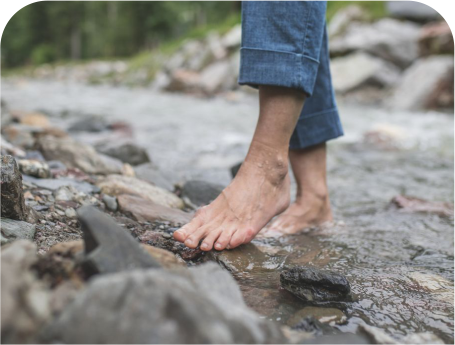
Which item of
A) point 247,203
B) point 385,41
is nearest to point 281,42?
point 247,203

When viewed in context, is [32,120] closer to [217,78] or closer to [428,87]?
[428,87]

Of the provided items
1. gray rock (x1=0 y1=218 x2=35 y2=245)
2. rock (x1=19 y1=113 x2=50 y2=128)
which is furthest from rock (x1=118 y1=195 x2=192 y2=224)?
rock (x1=19 y1=113 x2=50 y2=128)

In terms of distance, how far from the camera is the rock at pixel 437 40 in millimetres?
7371

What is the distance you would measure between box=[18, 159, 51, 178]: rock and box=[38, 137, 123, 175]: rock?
36cm

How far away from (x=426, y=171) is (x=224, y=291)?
2.90 metres

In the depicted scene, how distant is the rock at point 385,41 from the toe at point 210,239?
8.05 metres

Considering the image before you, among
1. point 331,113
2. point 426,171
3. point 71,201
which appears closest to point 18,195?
point 71,201

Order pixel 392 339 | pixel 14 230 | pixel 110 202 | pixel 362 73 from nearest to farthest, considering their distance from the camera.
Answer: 1. pixel 392 339
2. pixel 14 230
3. pixel 110 202
4. pixel 362 73

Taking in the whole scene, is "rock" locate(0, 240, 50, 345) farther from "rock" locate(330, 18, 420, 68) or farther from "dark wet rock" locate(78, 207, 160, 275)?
"rock" locate(330, 18, 420, 68)

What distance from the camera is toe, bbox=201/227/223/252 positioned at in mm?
1416

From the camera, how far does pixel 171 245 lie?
1.40m

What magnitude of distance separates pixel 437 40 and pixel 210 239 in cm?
774

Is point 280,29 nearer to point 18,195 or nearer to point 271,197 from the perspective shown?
point 271,197

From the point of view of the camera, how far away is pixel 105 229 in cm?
83
